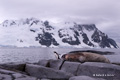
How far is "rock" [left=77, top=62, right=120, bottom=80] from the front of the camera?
19.5ft

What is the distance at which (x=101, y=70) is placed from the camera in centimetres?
618

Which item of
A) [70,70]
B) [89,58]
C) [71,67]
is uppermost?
[89,58]

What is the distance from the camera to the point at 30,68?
257 inches

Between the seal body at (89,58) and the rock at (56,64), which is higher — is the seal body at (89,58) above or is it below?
above

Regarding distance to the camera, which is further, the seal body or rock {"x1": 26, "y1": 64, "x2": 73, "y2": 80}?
the seal body

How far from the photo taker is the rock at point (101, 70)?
594 cm

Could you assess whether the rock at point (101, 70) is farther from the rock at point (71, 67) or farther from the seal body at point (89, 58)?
the seal body at point (89, 58)

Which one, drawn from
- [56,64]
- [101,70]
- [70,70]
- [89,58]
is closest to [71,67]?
[70,70]

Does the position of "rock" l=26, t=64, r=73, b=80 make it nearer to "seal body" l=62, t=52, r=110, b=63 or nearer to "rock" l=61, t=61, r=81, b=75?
"rock" l=61, t=61, r=81, b=75

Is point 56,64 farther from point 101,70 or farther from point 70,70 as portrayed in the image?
point 101,70

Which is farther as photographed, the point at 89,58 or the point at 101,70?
the point at 89,58

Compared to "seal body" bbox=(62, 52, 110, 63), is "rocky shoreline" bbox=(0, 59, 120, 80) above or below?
below

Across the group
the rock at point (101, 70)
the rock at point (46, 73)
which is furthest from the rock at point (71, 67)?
the rock at point (46, 73)

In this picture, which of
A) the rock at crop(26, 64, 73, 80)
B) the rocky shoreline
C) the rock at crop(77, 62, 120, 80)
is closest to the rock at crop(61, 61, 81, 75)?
the rocky shoreline
